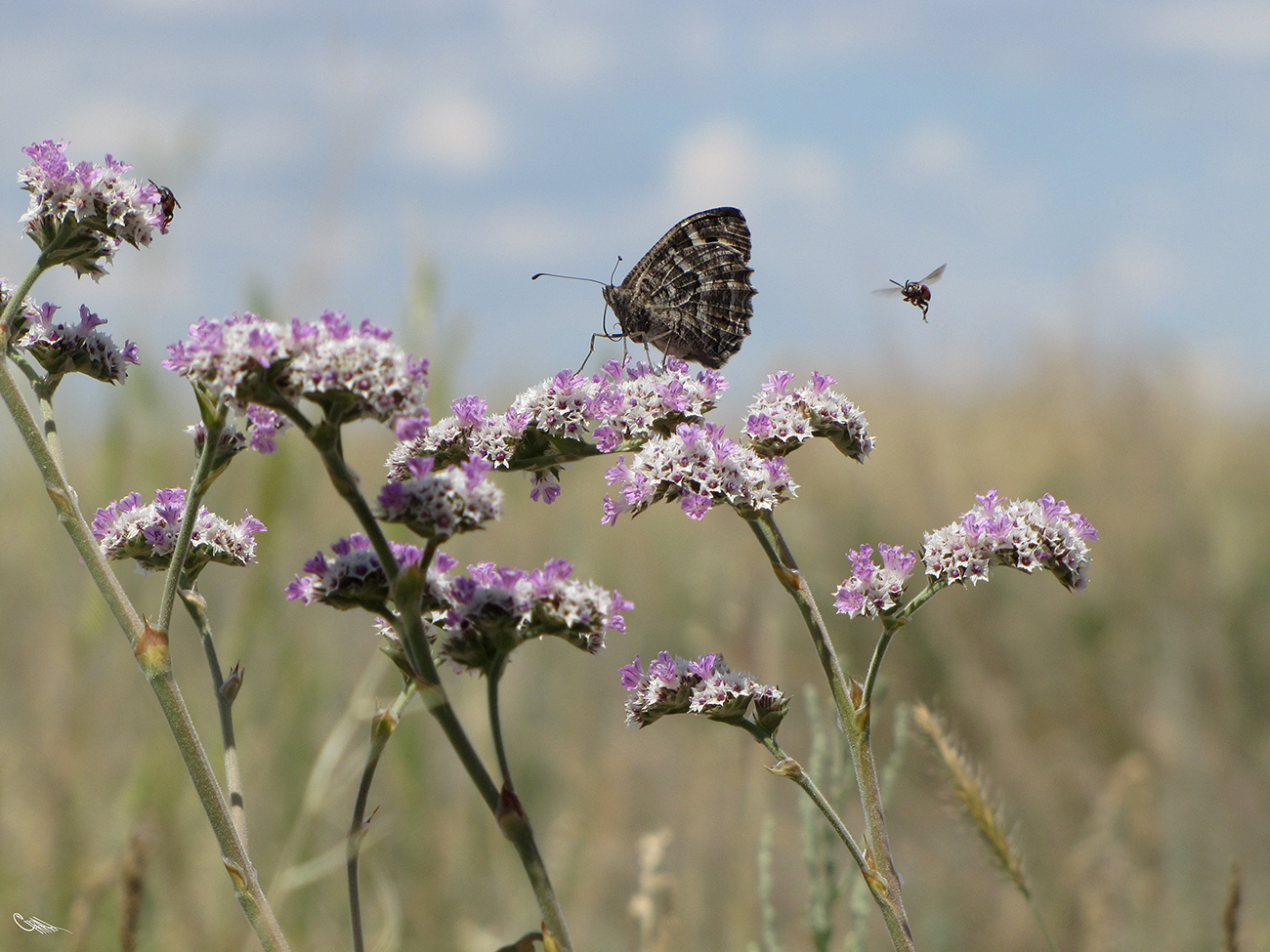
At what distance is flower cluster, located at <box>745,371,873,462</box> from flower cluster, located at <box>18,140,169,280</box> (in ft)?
5.54

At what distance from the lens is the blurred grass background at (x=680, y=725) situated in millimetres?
5590

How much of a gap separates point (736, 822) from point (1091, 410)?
25.9 feet

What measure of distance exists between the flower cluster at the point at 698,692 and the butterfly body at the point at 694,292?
Answer: 2119 millimetres

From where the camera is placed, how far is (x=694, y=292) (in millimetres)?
4906

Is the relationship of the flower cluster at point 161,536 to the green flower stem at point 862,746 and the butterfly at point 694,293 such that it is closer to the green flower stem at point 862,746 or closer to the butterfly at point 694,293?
the green flower stem at point 862,746

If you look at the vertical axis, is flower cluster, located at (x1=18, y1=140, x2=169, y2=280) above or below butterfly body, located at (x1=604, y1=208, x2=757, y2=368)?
below

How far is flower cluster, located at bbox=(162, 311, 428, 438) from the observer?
2.05 m

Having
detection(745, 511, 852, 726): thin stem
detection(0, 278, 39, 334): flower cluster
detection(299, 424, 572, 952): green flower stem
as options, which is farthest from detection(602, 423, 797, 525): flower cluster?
detection(0, 278, 39, 334): flower cluster

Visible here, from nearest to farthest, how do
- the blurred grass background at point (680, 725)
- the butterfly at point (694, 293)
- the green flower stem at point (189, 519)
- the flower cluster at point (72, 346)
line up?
1. the green flower stem at point (189, 519)
2. the flower cluster at point (72, 346)
3. the butterfly at point (694, 293)
4. the blurred grass background at point (680, 725)

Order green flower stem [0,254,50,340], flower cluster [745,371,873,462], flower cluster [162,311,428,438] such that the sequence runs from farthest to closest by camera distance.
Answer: flower cluster [745,371,873,462] → green flower stem [0,254,50,340] → flower cluster [162,311,428,438]

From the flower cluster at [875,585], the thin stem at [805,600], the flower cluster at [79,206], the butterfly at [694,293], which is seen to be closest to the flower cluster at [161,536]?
the flower cluster at [79,206]

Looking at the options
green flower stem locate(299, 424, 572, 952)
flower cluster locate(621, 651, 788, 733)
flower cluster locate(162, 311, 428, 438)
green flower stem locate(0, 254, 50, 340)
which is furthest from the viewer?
flower cluster locate(621, 651, 788, 733)

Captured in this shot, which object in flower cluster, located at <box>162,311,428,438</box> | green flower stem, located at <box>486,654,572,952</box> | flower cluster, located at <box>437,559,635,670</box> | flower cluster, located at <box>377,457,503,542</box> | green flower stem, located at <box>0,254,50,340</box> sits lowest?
green flower stem, located at <box>486,654,572,952</box>

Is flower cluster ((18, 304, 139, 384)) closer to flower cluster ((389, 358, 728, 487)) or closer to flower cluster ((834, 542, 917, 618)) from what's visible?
flower cluster ((389, 358, 728, 487))
